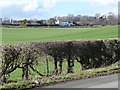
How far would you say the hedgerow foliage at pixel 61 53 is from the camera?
11.8m

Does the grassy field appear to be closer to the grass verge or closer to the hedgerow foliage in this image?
the hedgerow foliage

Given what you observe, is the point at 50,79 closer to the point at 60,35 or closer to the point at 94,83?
the point at 94,83

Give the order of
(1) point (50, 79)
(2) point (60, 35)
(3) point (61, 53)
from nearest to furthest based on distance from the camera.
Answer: (1) point (50, 79) < (3) point (61, 53) < (2) point (60, 35)

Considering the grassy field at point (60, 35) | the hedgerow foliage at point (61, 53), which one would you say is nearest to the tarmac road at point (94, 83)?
the hedgerow foliage at point (61, 53)

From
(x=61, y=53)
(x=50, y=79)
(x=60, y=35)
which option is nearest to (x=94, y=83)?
(x=50, y=79)

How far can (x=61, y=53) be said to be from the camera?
46.1ft

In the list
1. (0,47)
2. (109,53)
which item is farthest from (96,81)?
(109,53)

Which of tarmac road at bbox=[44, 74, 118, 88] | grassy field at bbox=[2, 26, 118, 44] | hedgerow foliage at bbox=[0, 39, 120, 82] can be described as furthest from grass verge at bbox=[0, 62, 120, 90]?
grassy field at bbox=[2, 26, 118, 44]

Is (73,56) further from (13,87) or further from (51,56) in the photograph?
(13,87)

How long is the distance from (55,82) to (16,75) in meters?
3.76

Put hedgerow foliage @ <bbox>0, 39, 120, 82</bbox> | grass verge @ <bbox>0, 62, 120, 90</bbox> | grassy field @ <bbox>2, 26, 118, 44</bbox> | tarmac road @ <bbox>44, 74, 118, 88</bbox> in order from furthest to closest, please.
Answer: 1. grassy field @ <bbox>2, 26, 118, 44</bbox>
2. hedgerow foliage @ <bbox>0, 39, 120, 82</bbox>
3. tarmac road @ <bbox>44, 74, 118, 88</bbox>
4. grass verge @ <bbox>0, 62, 120, 90</bbox>

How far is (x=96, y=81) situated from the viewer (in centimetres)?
1161

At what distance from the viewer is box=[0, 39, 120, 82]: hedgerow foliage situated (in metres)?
11.8

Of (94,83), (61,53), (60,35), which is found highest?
(61,53)
